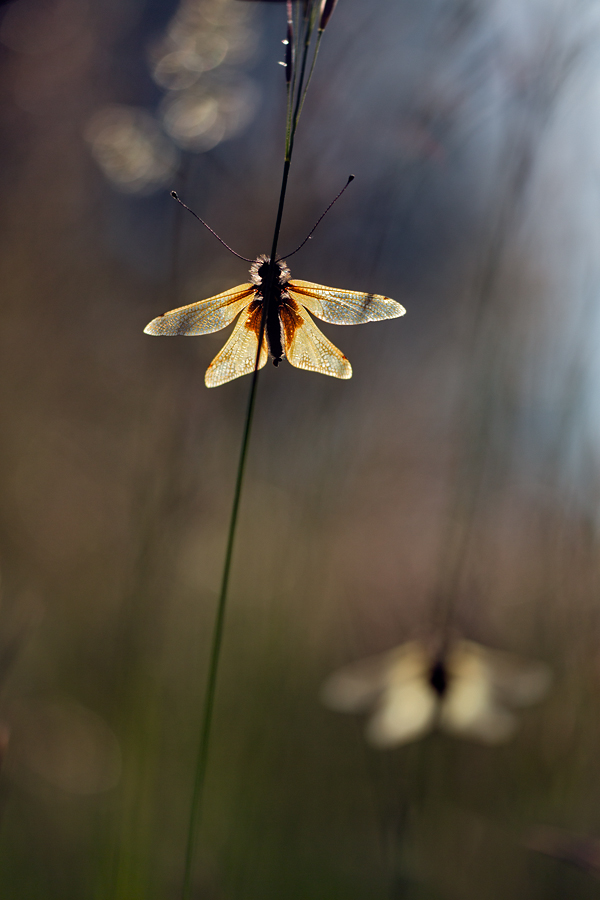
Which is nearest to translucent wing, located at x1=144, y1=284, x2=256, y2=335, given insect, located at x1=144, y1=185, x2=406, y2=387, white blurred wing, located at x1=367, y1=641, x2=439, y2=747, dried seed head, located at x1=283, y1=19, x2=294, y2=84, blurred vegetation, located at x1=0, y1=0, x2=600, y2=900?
insect, located at x1=144, y1=185, x2=406, y2=387

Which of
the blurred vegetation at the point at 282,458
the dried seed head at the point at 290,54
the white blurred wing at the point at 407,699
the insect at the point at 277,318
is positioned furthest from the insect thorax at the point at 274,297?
the white blurred wing at the point at 407,699

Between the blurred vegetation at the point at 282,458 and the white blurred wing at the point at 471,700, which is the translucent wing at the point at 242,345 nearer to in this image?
the blurred vegetation at the point at 282,458

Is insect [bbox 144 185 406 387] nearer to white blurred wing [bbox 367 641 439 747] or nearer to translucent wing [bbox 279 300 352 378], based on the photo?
translucent wing [bbox 279 300 352 378]

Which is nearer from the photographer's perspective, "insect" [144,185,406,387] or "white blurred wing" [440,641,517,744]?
"insect" [144,185,406,387]

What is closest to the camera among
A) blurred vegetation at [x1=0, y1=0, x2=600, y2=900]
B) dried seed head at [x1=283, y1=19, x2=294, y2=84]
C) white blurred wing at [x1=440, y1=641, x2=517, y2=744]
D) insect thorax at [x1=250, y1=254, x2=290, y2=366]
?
dried seed head at [x1=283, y1=19, x2=294, y2=84]

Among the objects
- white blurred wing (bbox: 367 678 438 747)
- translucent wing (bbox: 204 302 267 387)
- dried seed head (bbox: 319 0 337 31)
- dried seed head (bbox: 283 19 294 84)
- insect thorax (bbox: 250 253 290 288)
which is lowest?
white blurred wing (bbox: 367 678 438 747)

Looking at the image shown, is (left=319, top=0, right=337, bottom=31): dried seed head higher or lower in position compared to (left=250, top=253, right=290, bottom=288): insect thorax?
higher

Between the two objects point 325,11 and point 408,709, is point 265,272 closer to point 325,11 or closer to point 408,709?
point 325,11

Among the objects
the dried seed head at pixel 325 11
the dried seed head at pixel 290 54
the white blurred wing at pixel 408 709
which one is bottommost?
the white blurred wing at pixel 408 709
